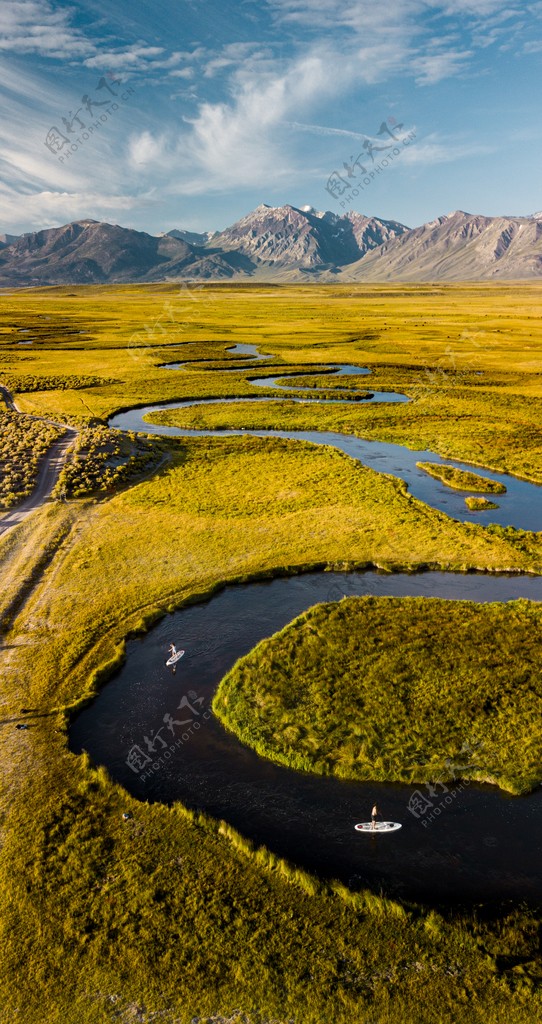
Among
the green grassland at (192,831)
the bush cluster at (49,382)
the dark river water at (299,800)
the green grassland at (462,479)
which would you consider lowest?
the dark river water at (299,800)

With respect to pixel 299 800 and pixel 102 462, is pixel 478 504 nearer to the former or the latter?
pixel 299 800

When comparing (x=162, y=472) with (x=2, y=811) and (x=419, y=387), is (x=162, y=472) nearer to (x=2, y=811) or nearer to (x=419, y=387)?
(x=2, y=811)

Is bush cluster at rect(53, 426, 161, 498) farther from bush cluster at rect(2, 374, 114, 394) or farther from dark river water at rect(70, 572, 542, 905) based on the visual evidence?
bush cluster at rect(2, 374, 114, 394)

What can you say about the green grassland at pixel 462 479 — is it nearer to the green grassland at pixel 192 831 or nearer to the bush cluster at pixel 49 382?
the green grassland at pixel 192 831

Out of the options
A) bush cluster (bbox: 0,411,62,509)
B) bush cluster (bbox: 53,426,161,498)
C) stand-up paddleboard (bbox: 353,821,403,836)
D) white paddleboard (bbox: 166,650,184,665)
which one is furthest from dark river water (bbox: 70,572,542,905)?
bush cluster (bbox: 0,411,62,509)

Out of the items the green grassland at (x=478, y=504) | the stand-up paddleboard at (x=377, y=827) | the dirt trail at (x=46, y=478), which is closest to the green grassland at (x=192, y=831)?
the stand-up paddleboard at (x=377, y=827)

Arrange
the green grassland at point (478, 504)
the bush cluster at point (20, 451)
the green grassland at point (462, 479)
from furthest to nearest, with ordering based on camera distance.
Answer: the green grassland at point (462, 479) → the bush cluster at point (20, 451) → the green grassland at point (478, 504)
